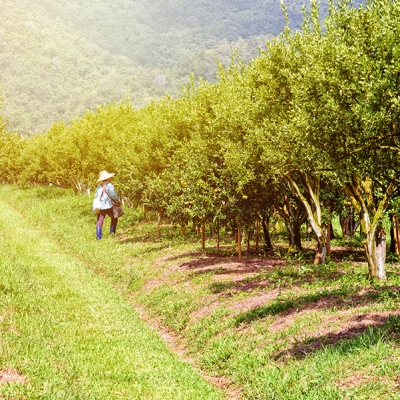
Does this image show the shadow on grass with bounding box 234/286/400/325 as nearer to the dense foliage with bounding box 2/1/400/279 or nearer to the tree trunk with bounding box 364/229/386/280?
the tree trunk with bounding box 364/229/386/280

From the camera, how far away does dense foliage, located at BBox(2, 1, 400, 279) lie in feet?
41.8

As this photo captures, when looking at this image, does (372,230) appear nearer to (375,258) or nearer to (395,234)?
(375,258)

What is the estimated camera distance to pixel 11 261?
790 inches

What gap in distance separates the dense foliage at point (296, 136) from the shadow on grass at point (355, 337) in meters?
3.88

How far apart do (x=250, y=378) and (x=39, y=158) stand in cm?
7648

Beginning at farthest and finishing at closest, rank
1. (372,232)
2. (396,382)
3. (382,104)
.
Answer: (372,232) → (382,104) → (396,382)

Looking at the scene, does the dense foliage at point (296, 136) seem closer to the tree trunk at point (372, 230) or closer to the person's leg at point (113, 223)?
the tree trunk at point (372, 230)

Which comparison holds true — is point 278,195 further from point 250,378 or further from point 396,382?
point 396,382

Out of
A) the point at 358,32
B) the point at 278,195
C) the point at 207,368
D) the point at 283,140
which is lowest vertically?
the point at 207,368

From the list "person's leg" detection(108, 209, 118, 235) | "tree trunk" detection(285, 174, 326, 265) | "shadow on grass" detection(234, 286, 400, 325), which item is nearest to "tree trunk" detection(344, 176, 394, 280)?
"shadow on grass" detection(234, 286, 400, 325)

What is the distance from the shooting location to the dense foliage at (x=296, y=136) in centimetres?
1273

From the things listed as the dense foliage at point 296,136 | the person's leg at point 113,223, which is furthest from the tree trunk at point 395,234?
the person's leg at point 113,223

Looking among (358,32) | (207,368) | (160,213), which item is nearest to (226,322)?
(207,368)

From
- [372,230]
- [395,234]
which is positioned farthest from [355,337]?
[395,234]
